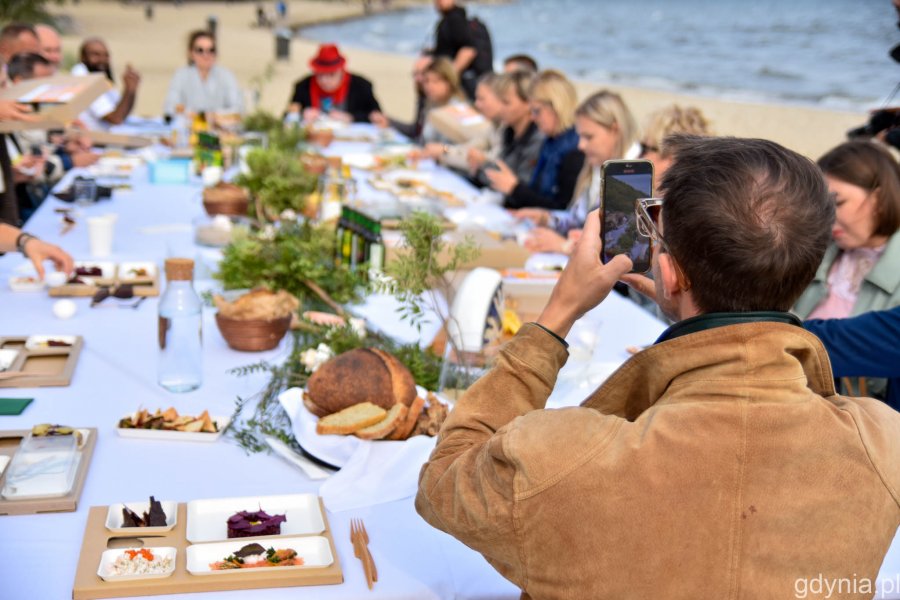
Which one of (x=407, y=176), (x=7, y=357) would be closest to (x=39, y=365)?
(x=7, y=357)

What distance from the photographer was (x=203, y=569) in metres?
1.46

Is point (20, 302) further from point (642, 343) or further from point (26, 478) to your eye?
point (642, 343)

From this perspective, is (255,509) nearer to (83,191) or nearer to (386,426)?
(386,426)

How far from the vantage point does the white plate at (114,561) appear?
141 cm

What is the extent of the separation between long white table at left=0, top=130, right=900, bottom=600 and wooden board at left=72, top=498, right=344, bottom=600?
0.6 inches

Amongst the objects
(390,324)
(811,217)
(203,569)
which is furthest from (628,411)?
(390,324)

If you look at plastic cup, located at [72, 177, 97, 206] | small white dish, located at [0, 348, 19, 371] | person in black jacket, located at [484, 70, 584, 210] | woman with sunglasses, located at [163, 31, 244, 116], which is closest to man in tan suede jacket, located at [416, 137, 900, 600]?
small white dish, located at [0, 348, 19, 371]

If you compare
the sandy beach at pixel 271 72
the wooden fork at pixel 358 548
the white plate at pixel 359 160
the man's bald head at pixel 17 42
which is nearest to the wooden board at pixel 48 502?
the wooden fork at pixel 358 548

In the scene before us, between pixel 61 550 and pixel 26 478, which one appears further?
pixel 26 478

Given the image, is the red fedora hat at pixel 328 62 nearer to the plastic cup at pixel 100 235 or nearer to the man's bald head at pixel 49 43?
the man's bald head at pixel 49 43

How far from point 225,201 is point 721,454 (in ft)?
10.2

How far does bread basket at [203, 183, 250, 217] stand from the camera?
3844 mm

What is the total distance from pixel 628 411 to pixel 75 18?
34050 mm

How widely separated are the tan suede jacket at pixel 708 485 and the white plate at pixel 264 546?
466 millimetres
